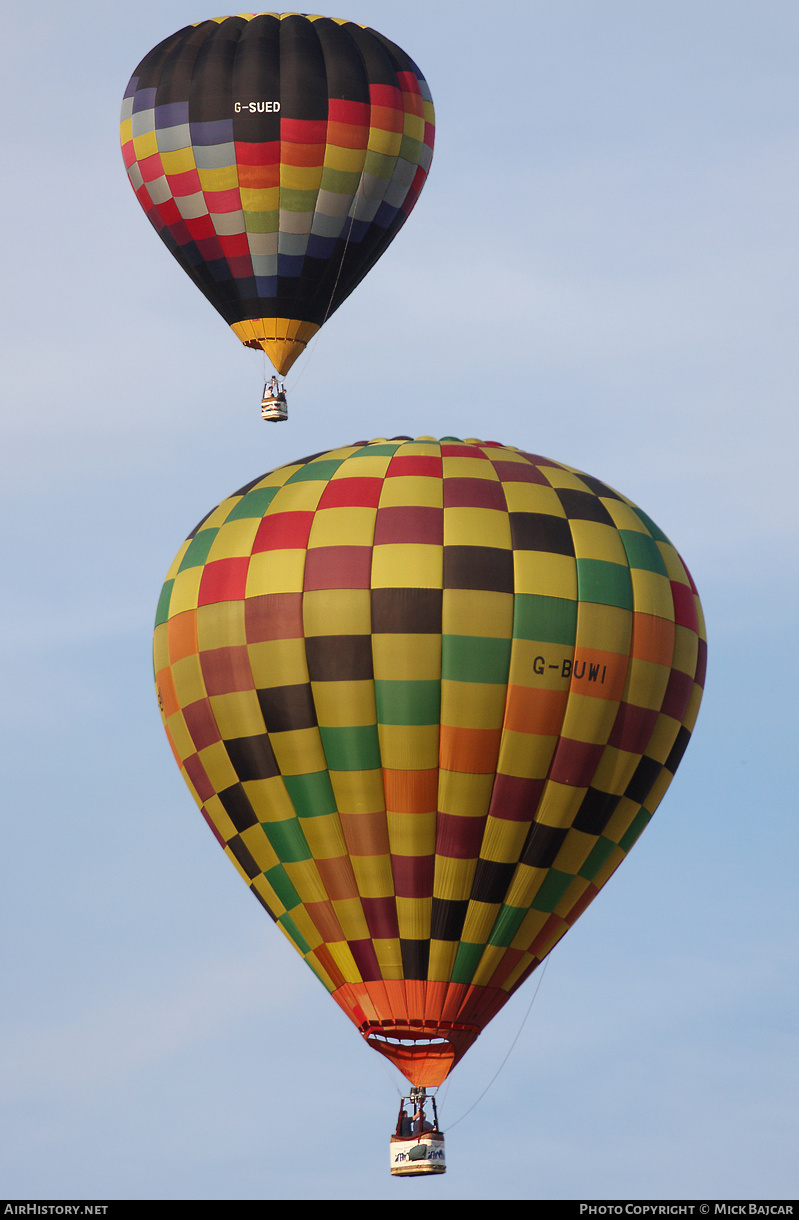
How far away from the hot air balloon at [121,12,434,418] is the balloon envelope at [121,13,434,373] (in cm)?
2

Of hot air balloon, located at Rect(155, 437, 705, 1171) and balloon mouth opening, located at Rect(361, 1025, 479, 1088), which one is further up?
hot air balloon, located at Rect(155, 437, 705, 1171)

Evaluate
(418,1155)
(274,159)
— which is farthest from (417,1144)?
A: (274,159)

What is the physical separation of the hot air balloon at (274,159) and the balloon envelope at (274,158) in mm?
17

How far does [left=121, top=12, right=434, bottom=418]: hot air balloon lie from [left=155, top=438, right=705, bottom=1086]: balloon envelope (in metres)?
5.65

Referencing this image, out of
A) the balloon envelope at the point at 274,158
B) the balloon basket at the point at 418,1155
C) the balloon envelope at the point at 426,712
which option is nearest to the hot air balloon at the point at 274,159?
the balloon envelope at the point at 274,158

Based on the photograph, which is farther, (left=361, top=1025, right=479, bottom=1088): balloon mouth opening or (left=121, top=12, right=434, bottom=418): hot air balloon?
(left=121, top=12, right=434, bottom=418): hot air balloon

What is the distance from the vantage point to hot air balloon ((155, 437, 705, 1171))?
79.6 ft

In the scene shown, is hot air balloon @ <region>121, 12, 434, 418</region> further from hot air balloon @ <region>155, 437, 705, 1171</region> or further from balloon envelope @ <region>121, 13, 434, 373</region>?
hot air balloon @ <region>155, 437, 705, 1171</region>

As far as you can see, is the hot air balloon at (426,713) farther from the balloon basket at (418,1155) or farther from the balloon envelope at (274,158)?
the balloon envelope at (274,158)

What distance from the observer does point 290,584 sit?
969 inches

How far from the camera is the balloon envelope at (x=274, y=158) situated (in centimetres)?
3027

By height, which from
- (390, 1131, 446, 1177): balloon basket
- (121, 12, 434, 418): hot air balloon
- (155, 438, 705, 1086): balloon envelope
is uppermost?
(121, 12, 434, 418): hot air balloon

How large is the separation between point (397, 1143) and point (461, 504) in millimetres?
6091

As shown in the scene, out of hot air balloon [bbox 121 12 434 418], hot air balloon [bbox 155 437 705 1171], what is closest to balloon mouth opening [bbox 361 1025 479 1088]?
hot air balloon [bbox 155 437 705 1171]
